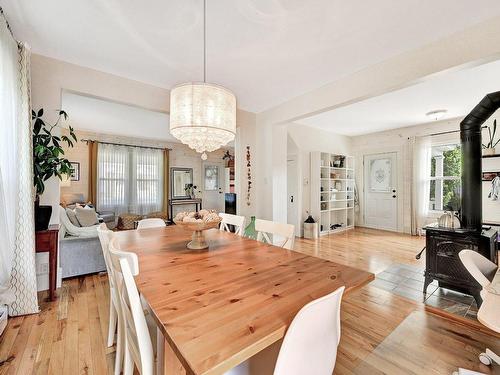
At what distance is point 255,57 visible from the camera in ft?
8.12

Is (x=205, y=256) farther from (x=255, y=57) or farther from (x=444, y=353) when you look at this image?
(x=255, y=57)

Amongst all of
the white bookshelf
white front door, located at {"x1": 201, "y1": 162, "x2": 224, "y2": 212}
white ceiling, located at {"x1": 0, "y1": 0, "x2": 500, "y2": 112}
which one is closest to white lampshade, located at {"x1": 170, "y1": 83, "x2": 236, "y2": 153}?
white ceiling, located at {"x1": 0, "y1": 0, "x2": 500, "y2": 112}


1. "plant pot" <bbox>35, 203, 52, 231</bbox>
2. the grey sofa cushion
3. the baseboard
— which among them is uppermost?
"plant pot" <bbox>35, 203, 52, 231</bbox>

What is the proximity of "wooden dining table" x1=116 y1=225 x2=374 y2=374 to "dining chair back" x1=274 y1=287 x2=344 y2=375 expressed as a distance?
0.08 meters

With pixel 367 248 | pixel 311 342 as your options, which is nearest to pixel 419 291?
pixel 367 248

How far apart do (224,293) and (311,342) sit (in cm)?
43

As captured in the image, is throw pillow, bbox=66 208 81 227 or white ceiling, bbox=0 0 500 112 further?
throw pillow, bbox=66 208 81 227

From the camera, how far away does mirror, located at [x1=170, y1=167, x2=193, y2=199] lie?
23.0ft

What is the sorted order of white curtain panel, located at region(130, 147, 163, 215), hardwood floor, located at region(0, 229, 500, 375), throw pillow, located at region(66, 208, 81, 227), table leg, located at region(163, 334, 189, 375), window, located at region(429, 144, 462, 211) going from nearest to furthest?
table leg, located at region(163, 334, 189, 375) < hardwood floor, located at region(0, 229, 500, 375) < throw pillow, located at region(66, 208, 81, 227) < window, located at region(429, 144, 462, 211) < white curtain panel, located at region(130, 147, 163, 215)

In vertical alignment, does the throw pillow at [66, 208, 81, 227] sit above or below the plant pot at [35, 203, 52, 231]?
below

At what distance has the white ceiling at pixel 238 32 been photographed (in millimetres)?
1800

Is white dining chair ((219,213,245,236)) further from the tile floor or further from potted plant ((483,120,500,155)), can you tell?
potted plant ((483,120,500,155))

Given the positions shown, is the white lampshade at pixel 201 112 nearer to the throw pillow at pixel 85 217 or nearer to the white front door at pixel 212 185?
the throw pillow at pixel 85 217

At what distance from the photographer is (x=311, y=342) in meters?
0.79
